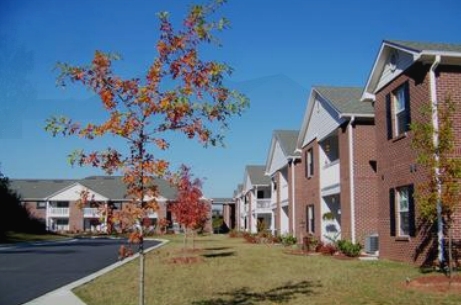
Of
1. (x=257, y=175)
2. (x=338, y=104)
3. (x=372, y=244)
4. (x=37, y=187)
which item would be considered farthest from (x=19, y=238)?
(x=372, y=244)

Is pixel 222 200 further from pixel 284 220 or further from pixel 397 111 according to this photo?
pixel 397 111

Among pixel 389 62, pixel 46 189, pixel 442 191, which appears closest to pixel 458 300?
pixel 442 191

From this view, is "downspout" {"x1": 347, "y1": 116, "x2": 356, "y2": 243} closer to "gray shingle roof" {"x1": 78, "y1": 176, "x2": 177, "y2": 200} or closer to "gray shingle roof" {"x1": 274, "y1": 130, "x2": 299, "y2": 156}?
"gray shingle roof" {"x1": 274, "y1": 130, "x2": 299, "y2": 156}

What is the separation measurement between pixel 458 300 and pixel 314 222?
1896 cm

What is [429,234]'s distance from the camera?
626 inches

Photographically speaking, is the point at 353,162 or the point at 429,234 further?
the point at 353,162

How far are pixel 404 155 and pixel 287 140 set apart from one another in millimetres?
22599

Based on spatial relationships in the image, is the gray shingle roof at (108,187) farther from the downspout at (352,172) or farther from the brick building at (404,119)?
the brick building at (404,119)

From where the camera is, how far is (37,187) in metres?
82.1

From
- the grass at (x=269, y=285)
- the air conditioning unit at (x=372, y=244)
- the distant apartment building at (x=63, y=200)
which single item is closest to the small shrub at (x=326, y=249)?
the air conditioning unit at (x=372, y=244)

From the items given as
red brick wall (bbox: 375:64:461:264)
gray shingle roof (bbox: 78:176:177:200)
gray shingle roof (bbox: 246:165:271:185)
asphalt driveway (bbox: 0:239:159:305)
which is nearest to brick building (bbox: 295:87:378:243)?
red brick wall (bbox: 375:64:461:264)

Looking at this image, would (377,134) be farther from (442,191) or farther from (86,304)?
(86,304)

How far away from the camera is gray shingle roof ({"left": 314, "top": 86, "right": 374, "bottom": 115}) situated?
23422 mm

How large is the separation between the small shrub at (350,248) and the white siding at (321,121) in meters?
5.60
